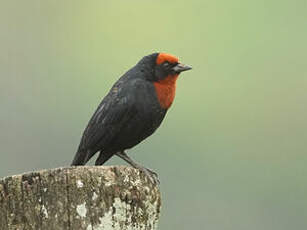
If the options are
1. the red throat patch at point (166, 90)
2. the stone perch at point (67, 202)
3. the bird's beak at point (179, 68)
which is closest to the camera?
the stone perch at point (67, 202)

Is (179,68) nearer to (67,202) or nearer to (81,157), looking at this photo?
(81,157)

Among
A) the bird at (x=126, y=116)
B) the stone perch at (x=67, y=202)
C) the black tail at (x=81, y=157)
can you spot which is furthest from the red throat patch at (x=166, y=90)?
the stone perch at (x=67, y=202)

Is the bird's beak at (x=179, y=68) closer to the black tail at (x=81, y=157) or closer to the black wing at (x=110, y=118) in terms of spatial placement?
the black wing at (x=110, y=118)

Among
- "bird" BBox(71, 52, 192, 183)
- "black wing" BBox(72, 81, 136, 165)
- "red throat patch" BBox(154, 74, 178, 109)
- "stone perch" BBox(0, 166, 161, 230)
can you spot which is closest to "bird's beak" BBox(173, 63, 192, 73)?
"red throat patch" BBox(154, 74, 178, 109)

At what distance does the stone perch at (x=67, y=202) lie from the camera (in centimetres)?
546

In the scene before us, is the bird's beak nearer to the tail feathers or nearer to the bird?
the bird

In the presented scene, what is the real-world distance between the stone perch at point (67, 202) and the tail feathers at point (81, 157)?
7.23 ft

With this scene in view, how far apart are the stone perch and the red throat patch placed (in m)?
2.67

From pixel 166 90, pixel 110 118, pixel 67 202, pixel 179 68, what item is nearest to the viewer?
pixel 67 202

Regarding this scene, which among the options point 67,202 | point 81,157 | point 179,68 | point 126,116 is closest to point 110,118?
point 126,116

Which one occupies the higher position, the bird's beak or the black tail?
the bird's beak

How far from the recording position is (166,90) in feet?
27.6

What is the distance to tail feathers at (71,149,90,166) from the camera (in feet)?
25.9

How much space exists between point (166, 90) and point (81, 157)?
91cm
